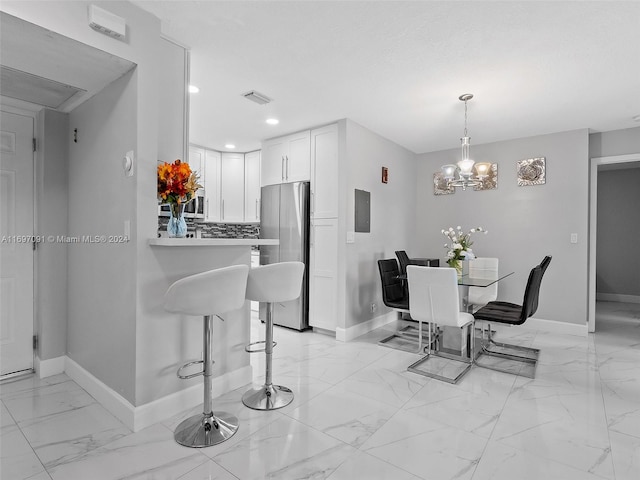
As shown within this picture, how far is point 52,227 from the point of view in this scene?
2.76 m

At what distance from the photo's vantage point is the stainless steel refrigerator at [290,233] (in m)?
4.17

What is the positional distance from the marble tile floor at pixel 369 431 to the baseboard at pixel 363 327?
796 mm

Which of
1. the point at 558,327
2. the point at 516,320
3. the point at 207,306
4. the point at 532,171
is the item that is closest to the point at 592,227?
the point at 532,171

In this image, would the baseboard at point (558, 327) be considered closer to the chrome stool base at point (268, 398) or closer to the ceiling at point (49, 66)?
the chrome stool base at point (268, 398)

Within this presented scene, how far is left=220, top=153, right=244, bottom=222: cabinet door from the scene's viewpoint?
17.9 ft

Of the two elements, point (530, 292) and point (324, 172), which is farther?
point (324, 172)

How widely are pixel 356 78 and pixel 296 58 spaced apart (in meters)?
0.58

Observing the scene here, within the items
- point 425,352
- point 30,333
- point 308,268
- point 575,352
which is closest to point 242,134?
point 308,268

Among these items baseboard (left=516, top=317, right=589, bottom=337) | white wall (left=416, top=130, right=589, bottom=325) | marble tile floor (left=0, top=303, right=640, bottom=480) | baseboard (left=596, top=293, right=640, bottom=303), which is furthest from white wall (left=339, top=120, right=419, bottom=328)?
baseboard (left=596, top=293, right=640, bottom=303)

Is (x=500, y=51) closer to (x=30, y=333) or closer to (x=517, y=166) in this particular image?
(x=517, y=166)

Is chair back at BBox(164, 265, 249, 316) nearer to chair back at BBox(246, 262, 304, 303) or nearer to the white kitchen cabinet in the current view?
chair back at BBox(246, 262, 304, 303)

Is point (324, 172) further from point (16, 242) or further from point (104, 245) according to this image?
point (16, 242)

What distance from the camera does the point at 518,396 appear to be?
2484 millimetres

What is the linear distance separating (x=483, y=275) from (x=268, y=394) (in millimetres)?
3026
